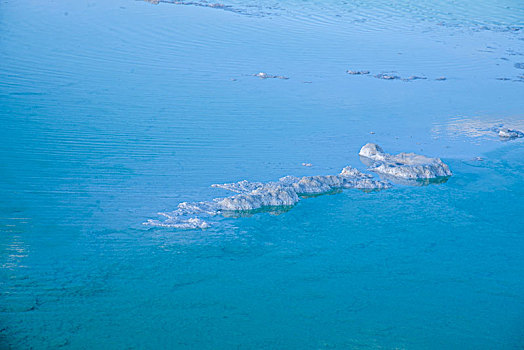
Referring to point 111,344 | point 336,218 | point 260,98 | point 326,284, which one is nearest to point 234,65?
point 260,98

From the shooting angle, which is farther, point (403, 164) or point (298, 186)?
point (403, 164)

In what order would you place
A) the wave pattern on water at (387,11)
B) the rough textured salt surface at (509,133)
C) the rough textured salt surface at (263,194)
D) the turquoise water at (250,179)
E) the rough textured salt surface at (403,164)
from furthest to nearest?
the wave pattern on water at (387,11), the rough textured salt surface at (509,133), the rough textured salt surface at (403,164), the rough textured salt surface at (263,194), the turquoise water at (250,179)

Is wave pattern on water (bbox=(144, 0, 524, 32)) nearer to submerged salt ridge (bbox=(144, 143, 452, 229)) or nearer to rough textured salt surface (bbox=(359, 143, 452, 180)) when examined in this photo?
rough textured salt surface (bbox=(359, 143, 452, 180))

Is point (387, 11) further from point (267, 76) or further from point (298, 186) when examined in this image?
point (298, 186)

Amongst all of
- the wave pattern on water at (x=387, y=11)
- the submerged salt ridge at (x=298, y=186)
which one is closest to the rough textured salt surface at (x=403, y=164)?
the submerged salt ridge at (x=298, y=186)

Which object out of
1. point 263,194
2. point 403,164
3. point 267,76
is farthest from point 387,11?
point 263,194

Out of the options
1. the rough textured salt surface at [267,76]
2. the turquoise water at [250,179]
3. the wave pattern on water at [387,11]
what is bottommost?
the turquoise water at [250,179]

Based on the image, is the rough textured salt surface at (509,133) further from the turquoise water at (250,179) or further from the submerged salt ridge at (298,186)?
the submerged salt ridge at (298,186)
